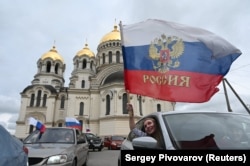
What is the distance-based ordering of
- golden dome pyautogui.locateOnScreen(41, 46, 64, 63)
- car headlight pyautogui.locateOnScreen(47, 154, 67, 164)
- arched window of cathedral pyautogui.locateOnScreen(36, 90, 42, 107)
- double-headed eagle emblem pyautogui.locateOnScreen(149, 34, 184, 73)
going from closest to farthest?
1. car headlight pyautogui.locateOnScreen(47, 154, 67, 164)
2. double-headed eagle emblem pyautogui.locateOnScreen(149, 34, 184, 73)
3. arched window of cathedral pyautogui.locateOnScreen(36, 90, 42, 107)
4. golden dome pyautogui.locateOnScreen(41, 46, 64, 63)

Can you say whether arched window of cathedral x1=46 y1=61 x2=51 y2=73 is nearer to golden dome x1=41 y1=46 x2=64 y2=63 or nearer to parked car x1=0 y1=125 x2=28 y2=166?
golden dome x1=41 y1=46 x2=64 y2=63

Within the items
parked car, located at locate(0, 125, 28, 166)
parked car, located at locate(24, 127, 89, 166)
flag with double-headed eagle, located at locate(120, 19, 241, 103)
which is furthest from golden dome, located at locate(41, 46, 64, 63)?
parked car, located at locate(0, 125, 28, 166)

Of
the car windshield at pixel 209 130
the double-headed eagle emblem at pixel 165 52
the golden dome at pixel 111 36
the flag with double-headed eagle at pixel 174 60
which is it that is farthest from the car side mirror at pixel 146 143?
the golden dome at pixel 111 36

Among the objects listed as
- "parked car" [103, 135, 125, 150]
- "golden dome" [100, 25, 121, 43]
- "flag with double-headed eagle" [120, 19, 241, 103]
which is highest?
"golden dome" [100, 25, 121, 43]

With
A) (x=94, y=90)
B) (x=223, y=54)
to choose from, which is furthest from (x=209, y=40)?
(x=94, y=90)

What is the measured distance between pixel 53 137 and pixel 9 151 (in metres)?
3.75

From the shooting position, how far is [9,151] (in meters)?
2.95

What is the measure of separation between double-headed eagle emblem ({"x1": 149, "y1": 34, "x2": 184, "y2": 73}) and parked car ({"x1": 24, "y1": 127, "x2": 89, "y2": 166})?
9.95ft

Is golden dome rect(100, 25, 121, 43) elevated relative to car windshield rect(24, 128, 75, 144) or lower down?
elevated

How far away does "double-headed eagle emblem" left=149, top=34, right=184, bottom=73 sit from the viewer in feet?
18.1

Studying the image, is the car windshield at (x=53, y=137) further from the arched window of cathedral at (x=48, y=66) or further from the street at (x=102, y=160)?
the arched window of cathedral at (x=48, y=66)

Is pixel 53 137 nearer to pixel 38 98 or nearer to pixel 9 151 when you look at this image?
pixel 9 151

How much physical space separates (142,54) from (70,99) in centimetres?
3685

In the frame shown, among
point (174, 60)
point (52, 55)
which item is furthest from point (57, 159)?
point (52, 55)
